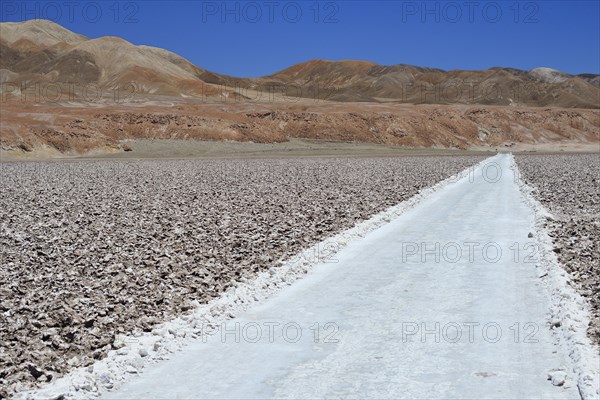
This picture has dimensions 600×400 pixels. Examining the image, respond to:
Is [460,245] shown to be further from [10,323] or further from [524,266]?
[10,323]

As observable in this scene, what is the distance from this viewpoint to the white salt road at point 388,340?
20.7 feet

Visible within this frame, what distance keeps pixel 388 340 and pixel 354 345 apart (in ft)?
1.45

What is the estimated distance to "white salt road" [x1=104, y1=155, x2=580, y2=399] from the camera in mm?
6320

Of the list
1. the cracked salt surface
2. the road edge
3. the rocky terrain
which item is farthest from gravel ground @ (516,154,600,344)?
the rocky terrain

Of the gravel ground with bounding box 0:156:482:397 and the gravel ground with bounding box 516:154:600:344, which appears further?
the gravel ground with bounding box 516:154:600:344

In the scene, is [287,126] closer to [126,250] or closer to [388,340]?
[126,250]

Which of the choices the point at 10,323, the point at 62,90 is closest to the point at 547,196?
the point at 10,323

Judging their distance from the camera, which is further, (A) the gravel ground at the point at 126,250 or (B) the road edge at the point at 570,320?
(A) the gravel ground at the point at 126,250

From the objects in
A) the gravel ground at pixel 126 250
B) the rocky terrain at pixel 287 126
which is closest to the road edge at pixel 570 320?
the gravel ground at pixel 126 250

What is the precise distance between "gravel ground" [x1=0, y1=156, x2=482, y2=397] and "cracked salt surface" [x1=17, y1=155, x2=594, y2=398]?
0.54 m

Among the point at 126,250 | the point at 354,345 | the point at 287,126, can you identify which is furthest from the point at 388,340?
the point at 287,126

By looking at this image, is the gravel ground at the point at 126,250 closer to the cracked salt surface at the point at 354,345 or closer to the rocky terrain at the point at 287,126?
the cracked salt surface at the point at 354,345

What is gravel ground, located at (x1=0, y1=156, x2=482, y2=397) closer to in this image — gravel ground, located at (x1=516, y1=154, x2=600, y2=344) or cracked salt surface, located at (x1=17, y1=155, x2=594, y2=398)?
cracked salt surface, located at (x1=17, y1=155, x2=594, y2=398)

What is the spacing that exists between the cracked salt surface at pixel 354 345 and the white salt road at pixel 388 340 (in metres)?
0.02
